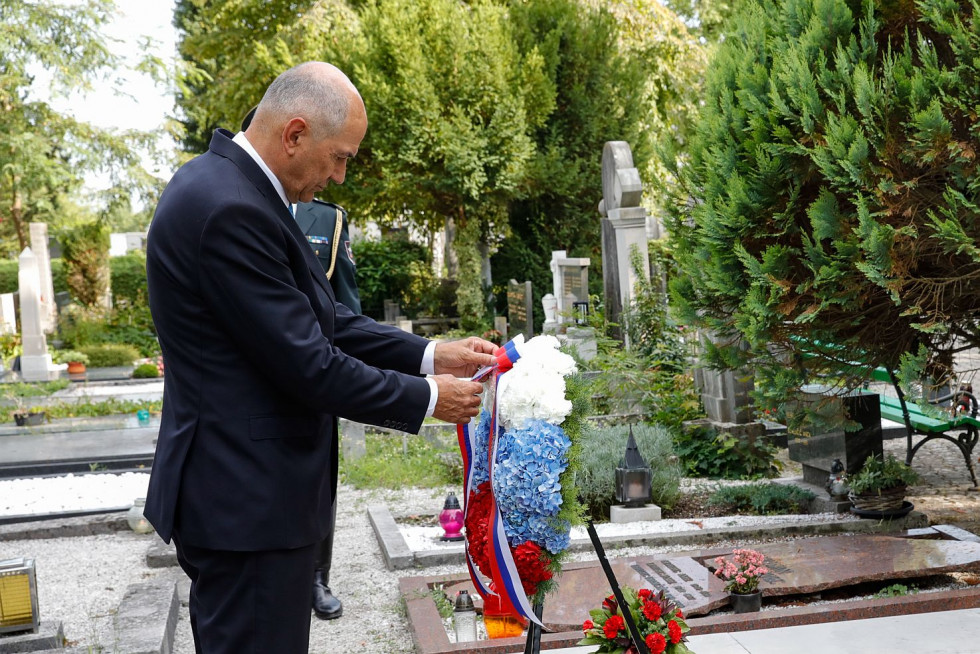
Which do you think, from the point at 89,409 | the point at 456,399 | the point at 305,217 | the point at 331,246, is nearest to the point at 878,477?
the point at 331,246

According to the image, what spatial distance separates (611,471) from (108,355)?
1432cm

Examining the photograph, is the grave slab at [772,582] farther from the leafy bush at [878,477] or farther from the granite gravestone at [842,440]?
the granite gravestone at [842,440]

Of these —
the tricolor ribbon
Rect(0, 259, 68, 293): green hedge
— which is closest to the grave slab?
the tricolor ribbon

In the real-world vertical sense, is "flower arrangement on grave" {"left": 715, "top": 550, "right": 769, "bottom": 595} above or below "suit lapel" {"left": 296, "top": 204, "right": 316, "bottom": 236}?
below

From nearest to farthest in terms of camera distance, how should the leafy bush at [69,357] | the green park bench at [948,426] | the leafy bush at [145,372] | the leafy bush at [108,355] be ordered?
the green park bench at [948,426]
the leafy bush at [145,372]
the leafy bush at [69,357]
the leafy bush at [108,355]

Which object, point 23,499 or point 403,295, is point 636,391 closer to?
point 23,499

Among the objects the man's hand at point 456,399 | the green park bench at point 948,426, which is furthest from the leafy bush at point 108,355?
the man's hand at point 456,399

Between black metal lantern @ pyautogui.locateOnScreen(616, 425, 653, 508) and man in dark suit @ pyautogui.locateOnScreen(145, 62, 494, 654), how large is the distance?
411 centimetres

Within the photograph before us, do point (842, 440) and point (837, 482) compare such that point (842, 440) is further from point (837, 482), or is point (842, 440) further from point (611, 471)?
point (611, 471)

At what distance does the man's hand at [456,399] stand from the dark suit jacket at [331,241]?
6.58ft

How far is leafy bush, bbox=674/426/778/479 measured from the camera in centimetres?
759

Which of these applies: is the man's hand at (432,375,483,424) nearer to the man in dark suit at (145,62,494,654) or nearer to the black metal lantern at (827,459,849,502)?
the man in dark suit at (145,62,494,654)

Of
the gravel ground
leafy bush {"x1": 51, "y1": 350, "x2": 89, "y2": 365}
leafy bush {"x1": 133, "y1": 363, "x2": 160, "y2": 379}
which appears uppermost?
leafy bush {"x1": 51, "y1": 350, "x2": 89, "y2": 365}

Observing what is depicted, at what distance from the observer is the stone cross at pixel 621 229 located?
34.4 ft
